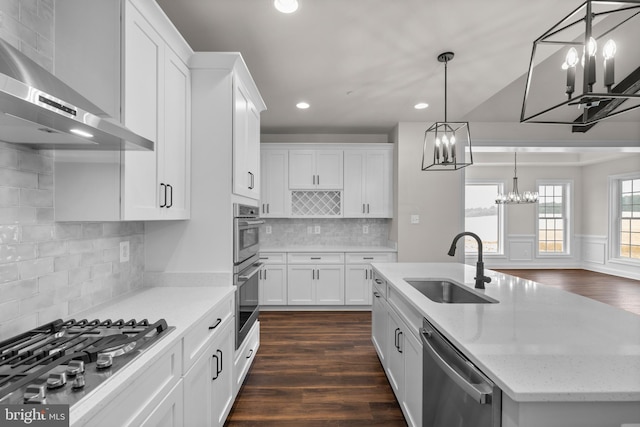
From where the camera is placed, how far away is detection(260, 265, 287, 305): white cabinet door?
4.49 m

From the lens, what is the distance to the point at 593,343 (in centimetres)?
117

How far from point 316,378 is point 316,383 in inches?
3.1

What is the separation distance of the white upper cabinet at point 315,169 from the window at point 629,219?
7.06 meters

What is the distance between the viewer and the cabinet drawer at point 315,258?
178 inches

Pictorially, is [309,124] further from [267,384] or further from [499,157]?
[499,157]

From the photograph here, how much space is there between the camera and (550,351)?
3.61 ft

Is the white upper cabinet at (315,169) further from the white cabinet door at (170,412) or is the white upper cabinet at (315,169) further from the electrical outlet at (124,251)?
the white cabinet door at (170,412)

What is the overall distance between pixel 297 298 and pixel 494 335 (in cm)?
348

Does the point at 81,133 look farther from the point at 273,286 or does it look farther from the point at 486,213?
the point at 486,213

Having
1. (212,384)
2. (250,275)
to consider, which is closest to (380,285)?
(250,275)

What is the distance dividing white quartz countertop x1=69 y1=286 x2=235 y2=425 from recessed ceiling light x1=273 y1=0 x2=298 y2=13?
186 centimetres

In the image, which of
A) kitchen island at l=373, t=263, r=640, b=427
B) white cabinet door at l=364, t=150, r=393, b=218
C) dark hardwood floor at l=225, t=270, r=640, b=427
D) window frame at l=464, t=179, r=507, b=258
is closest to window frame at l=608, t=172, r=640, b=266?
window frame at l=464, t=179, r=507, b=258

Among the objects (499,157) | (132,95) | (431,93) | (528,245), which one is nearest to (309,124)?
(431,93)

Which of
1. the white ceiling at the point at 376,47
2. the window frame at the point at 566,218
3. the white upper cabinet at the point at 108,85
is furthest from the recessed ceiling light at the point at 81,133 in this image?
the window frame at the point at 566,218
